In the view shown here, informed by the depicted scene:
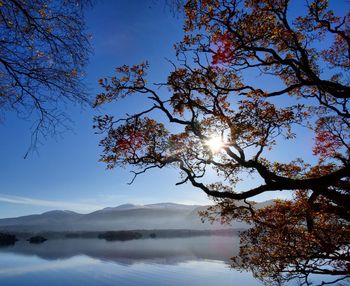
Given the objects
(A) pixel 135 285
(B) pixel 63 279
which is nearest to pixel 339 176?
(A) pixel 135 285

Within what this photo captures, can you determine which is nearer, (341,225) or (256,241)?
(341,225)

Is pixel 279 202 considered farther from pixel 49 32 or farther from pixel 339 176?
pixel 49 32

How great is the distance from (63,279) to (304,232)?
3930cm

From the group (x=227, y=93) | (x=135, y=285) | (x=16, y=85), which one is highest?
(x=227, y=93)

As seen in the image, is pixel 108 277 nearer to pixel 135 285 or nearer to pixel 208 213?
pixel 135 285

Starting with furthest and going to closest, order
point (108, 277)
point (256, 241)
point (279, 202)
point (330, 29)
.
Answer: point (108, 277)
point (279, 202)
point (256, 241)
point (330, 29)

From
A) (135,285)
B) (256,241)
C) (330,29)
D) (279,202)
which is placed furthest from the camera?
(135,285)

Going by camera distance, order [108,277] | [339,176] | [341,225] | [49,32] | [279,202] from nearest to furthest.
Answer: [49,32] < [339,176] < [341,225] < [279,202] < [108,277]

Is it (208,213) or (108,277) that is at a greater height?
(208,213)

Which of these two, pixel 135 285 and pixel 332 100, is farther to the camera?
pixel 135 285

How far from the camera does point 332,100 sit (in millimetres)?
14430

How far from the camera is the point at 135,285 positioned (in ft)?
130

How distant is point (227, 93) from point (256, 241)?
6.72 m

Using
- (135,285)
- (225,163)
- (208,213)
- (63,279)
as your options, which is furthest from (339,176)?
(63,279)
